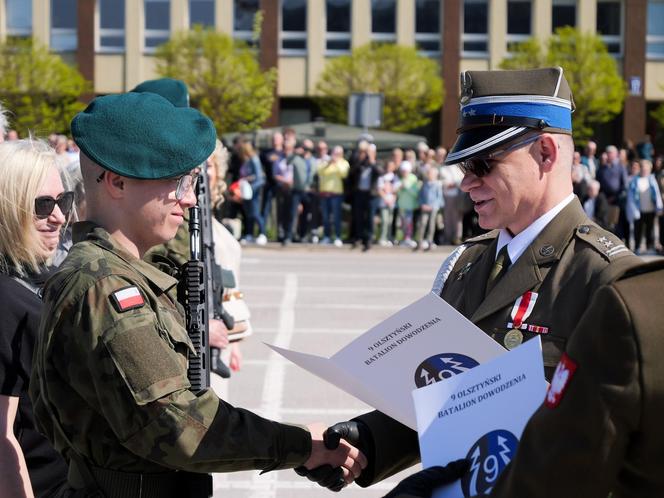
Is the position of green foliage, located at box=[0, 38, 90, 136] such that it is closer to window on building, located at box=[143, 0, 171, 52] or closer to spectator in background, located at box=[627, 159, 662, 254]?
window on building, located at box=[143, 0, 171, 52]

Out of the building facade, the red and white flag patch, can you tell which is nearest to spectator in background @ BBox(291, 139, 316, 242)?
the red and white flag patch

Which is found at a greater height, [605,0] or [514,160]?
[605,0]

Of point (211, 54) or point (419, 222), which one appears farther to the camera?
point (211, 54)

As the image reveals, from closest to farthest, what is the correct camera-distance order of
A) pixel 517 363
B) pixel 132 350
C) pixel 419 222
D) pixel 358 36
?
pixel 517 363
pixel 132 350
pixel 419 222
pixel 358 36

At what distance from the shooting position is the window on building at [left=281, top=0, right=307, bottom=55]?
4341cm

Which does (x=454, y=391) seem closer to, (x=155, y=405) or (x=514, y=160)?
(x=155, y=405)

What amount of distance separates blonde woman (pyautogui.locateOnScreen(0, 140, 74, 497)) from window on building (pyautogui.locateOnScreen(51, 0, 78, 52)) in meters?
41.1

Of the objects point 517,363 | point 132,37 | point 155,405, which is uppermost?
point 132,37

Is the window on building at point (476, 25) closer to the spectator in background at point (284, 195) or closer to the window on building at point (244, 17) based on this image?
the window on building at point (244, 17)

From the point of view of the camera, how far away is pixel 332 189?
20141 mm

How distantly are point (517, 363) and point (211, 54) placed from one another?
35686mm

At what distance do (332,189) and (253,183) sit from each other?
1490 millimetres

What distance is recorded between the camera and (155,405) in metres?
2.58

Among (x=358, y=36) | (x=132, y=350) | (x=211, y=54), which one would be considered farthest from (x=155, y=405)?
(x=358, y=36)
